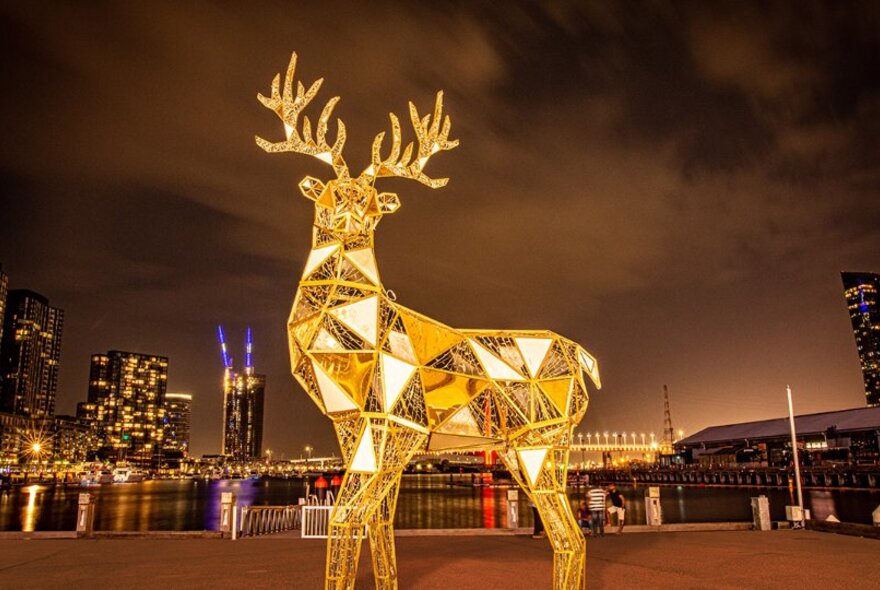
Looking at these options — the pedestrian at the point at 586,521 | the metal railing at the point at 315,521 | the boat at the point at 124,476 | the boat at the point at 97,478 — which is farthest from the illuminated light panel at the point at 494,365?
the boat at the point at 124,476

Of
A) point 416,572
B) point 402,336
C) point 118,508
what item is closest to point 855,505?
point 416,572

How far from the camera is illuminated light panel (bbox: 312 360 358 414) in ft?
25.7

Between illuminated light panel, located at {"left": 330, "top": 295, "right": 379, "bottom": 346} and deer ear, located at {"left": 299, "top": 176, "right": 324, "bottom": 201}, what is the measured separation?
1506mm

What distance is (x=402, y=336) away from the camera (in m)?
8.23

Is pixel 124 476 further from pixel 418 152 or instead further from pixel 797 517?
pixel 418 152

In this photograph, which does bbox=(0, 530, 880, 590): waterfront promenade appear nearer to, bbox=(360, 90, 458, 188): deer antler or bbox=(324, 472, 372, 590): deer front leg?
bbox=(324, 472, 372, 590): deer front leg

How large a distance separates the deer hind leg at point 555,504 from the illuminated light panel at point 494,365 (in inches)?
41.2

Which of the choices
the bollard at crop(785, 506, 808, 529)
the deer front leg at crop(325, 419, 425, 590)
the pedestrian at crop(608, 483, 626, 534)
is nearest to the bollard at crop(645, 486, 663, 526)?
the pedestrian at crop(608, 483, 626, 534)

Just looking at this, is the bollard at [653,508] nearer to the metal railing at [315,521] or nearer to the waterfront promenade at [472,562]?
the waterfront promenade at [472,562]

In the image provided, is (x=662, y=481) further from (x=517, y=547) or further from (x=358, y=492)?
(x=358, y=492)

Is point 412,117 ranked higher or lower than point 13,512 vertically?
higher

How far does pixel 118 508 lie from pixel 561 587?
70.2 metres

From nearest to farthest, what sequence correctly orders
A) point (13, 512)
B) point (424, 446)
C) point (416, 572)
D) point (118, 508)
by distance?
point (424, 446), point (416, 572), point (13, 512), point (118, 508)

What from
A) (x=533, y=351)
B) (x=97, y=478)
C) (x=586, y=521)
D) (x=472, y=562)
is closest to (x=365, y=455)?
(x=533, y=351)
